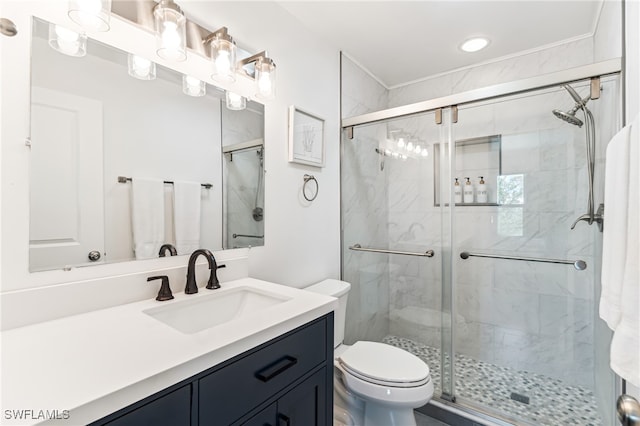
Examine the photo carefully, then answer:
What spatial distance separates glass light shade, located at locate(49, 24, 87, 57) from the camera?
90cm

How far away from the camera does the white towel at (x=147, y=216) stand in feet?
3.55

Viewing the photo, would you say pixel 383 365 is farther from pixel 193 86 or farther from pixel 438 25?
pixel 438 25

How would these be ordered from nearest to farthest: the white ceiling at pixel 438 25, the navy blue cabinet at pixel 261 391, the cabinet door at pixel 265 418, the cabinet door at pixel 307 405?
the navy blue cabinet at pixel 261 391 → the cabinet door at pixel 265 418 → the cabinet door at pixel 307 405 → the white ceiling at pixel 438 25

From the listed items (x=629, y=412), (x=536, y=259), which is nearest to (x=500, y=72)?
(x=536, y=259)

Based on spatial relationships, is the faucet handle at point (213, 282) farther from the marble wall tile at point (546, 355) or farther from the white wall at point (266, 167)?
the marble wall tile at point (546, 355)

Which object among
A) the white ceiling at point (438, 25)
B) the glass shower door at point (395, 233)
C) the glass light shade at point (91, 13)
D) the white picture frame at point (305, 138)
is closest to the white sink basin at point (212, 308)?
the white picture frame at point (305, 138)

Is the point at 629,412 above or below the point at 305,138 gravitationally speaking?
below

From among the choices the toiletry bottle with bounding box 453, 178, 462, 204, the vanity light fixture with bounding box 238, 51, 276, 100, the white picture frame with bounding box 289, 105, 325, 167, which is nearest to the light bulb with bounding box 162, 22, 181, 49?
the vanity light fixture with bounding box 238, 51, 276, 100

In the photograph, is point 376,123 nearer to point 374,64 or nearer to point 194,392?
point 374,64

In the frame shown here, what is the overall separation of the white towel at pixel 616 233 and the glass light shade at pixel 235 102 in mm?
1422

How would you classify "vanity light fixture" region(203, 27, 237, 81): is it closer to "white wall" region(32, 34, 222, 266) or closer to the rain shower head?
"white wall" region(32, 34, 222, 266)

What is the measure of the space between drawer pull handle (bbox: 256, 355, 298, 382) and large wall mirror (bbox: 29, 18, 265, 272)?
63 centimetres

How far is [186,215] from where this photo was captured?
48.9 inches

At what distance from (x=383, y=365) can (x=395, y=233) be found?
3.91ft
